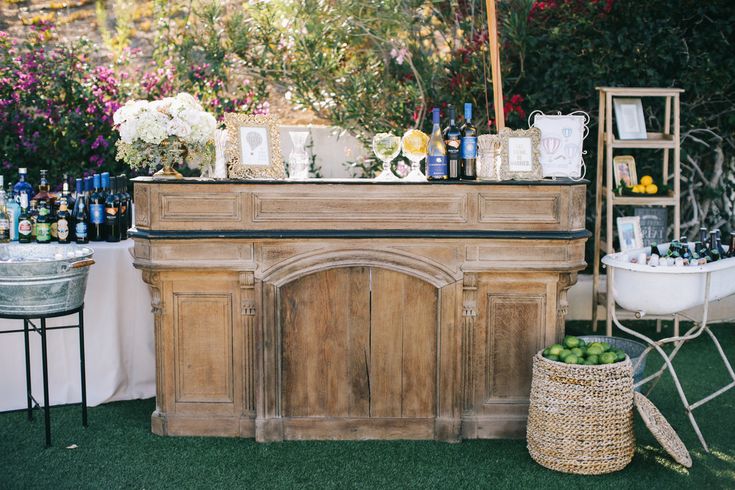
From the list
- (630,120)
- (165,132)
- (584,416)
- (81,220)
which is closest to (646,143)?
(630,120)

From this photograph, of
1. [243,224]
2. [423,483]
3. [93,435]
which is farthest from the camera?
[93,435]

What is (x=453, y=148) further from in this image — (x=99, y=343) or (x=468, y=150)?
(x=99, y=343)

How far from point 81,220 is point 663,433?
2.98 metres

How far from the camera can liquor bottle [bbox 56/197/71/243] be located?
440 cm

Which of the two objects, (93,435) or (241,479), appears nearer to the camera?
(241,479)

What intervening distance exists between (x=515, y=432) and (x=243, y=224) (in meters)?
1.58

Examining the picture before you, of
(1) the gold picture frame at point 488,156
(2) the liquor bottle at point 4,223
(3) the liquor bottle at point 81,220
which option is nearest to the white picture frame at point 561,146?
(1) the gold picture frame at point 488,156

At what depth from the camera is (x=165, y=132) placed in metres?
3.93

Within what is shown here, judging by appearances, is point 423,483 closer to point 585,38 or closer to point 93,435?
point 93,435

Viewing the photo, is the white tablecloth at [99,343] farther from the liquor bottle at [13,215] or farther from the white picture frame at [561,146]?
the white picture frame at [561,146]

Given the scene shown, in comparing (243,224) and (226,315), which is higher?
(243,224)

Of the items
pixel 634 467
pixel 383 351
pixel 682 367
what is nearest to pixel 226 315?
pixel 383 351

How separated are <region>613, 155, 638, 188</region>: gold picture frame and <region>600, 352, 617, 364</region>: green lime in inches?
99.9

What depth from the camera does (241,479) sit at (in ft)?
11.8
